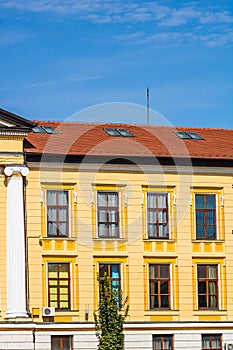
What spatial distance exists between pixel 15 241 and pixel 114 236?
4.30m

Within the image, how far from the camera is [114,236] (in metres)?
47.3

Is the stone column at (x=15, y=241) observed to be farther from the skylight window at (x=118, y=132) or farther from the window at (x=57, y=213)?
the skylight window at (x=118, y=132)

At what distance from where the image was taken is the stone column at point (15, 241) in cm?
4500

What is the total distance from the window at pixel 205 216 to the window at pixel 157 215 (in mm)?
1381

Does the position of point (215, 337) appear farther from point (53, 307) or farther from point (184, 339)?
point (53, 307)

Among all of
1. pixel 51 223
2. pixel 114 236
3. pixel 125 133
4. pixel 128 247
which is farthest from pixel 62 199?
pixel 125 133

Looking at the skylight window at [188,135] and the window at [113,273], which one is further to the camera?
the skylight window at [188,135]


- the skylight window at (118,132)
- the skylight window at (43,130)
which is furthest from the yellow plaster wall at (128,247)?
the skylight window at (118,132)

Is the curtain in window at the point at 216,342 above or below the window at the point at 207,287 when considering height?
below

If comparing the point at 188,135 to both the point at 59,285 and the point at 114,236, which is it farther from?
the point at 59,285

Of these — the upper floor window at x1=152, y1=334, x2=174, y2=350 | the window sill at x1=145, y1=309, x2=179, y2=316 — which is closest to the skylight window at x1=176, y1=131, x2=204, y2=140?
the window sill at x1=145, y1=309, x2=179, y2=316

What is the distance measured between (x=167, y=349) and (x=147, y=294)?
7.78ft

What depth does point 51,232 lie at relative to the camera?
46.7 meters

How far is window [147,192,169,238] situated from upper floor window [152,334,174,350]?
13.7 ft
